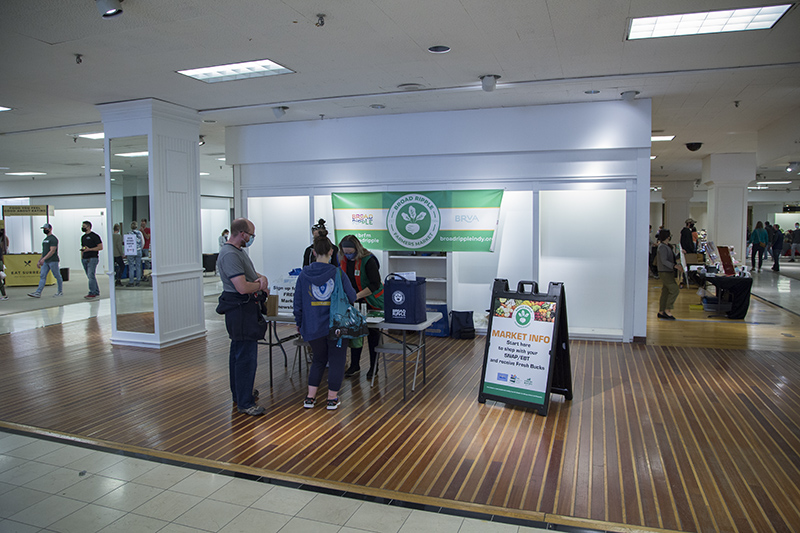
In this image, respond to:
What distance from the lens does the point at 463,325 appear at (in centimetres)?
792

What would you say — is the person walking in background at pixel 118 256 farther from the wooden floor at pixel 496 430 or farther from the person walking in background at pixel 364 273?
the person walking in background at pixel 364 273

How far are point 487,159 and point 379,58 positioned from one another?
9.48 ft

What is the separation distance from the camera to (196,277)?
7863mm

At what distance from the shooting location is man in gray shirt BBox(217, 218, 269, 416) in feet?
15.0

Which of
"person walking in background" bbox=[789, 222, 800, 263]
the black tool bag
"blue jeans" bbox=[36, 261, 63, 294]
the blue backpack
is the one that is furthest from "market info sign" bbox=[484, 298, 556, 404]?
"person walking in background" bbox=[789, 222, 800, 263]

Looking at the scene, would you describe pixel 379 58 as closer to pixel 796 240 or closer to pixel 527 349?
pixel 527 349

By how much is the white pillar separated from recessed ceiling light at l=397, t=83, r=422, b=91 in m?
3.21

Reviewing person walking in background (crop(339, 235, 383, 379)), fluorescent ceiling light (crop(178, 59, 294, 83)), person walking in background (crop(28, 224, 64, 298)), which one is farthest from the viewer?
person walking in background (crop(28, 224, 64, 298))

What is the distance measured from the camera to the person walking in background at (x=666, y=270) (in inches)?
355

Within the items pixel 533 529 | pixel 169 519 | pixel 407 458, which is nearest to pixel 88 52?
pixel 169 519

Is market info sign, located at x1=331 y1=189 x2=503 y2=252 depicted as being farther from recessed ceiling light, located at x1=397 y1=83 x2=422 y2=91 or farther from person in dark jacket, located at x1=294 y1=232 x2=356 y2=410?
person in dark jacket, located at x1=294 y1=232 x2=356 y2=410

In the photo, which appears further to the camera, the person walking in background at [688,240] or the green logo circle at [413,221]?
the person walking in background at [688,240]

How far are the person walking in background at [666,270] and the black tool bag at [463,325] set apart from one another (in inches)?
142

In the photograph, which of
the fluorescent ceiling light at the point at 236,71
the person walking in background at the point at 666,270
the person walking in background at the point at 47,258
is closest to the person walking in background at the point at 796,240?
the person walking in background at the point at 666,270
